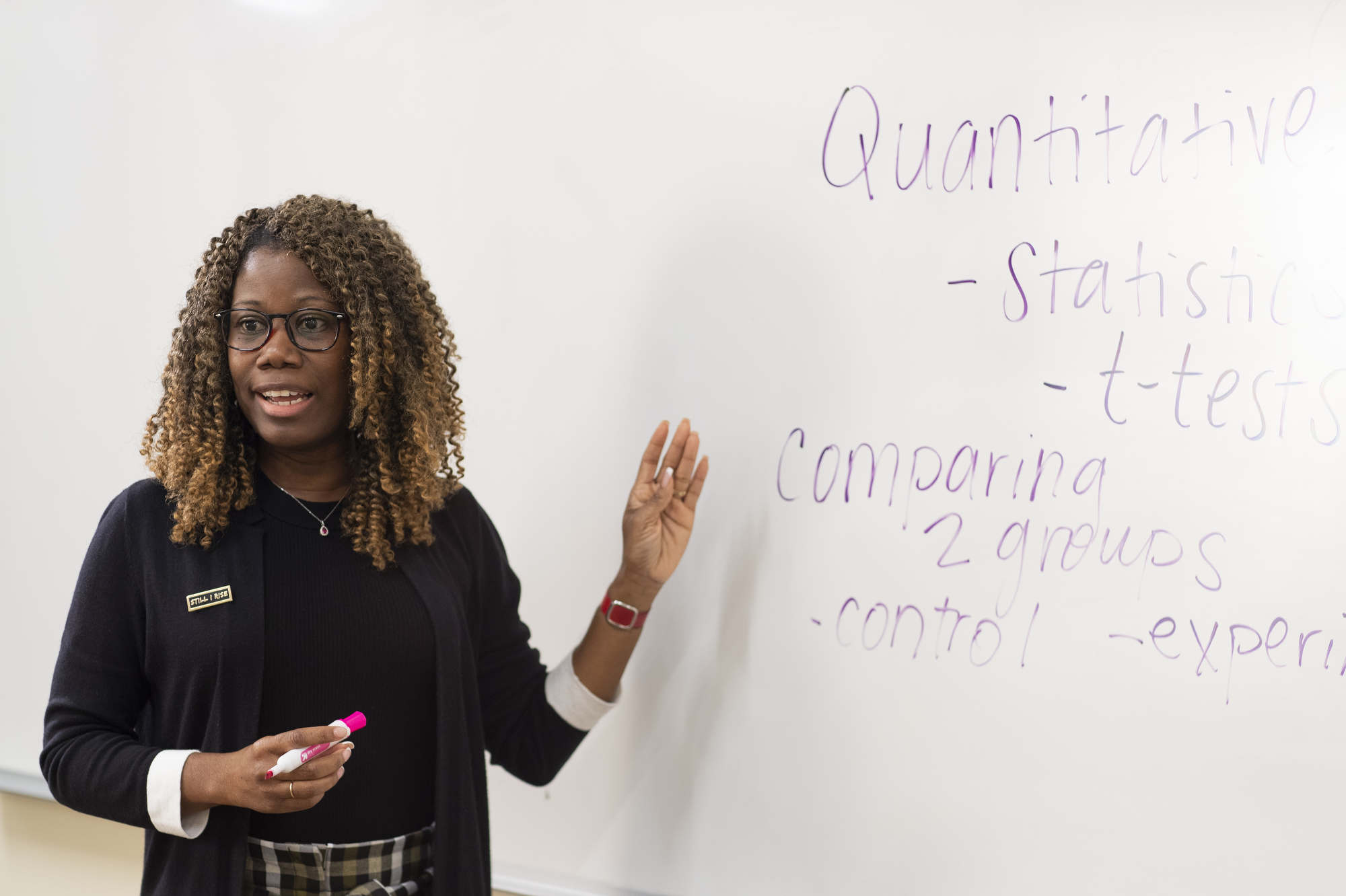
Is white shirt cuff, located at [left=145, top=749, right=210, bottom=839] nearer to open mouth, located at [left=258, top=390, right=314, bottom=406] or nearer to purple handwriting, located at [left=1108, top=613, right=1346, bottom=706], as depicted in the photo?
open mouth, located at [left=258, top=390, right=314, bottom=406]

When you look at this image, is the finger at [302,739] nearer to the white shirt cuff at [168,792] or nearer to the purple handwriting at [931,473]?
the white shirt cuff at [168,792]

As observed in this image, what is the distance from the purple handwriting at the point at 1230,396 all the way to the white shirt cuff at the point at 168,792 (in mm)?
981

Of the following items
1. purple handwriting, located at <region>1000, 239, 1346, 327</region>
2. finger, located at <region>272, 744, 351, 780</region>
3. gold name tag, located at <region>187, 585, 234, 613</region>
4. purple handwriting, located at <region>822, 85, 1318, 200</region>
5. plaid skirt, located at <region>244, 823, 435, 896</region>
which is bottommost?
plaid skirt, located at <region>244, 823, 435, 896</region>

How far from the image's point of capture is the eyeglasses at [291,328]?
1020 mm

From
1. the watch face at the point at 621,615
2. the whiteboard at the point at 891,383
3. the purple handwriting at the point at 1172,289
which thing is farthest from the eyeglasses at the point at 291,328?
the purple handwriting at the point at 1172,289

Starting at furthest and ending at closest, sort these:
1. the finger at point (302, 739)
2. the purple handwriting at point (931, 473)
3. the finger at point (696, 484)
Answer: the finger at point (696, 484) → the purple handwriting at point (931, 473) → the finger at point (302, 739)

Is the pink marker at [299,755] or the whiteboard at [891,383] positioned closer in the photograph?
the pink marker at [299,755]

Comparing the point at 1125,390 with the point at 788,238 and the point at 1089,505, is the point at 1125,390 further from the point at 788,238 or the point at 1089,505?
the point at 788,238

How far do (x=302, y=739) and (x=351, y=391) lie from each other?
365mm

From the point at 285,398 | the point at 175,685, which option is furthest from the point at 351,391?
the point at 175,685

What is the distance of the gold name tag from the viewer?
965 millimetres

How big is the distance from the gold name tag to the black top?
4 cm

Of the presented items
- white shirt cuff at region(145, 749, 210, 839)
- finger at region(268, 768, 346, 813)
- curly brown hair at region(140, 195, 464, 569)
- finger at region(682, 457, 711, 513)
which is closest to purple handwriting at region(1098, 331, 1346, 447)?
finger at region(682, 457, 711, 513)

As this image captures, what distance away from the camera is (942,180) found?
1.13 m
